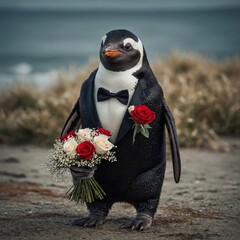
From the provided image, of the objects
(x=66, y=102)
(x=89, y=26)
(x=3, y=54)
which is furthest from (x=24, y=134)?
(x=89, y=26)

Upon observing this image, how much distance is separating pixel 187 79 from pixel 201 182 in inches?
206

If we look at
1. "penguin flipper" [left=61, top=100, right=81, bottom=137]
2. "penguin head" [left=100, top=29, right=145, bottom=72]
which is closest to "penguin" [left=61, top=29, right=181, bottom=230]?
"penguin head" [left=100, top=29, right=145, bottom=72]

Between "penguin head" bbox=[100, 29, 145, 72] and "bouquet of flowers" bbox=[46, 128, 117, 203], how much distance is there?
1.72 ft

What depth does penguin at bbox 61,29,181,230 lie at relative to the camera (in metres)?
6.27

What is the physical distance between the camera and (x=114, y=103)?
6.27 meters

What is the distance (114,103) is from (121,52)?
407 mm

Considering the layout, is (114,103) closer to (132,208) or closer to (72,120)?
(72,120)

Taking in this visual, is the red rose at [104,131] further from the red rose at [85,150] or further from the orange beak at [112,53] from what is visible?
the orange beak at [112,53]

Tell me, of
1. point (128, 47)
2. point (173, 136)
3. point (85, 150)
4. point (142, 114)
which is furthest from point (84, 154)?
point (128, 47)

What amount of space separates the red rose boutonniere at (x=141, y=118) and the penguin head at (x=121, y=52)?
1.17 ft

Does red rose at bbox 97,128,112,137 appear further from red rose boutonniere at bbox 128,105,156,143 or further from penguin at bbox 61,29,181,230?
red rose boutonniere at bbox 128,105,156,143

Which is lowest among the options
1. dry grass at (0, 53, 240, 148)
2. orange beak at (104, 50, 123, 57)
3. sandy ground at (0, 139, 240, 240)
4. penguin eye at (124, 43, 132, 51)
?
sandy ground at (0, 139, 240, 240)

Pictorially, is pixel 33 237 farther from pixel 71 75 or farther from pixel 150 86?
pixel 71 75

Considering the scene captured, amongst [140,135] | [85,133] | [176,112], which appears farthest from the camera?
[176,112]
